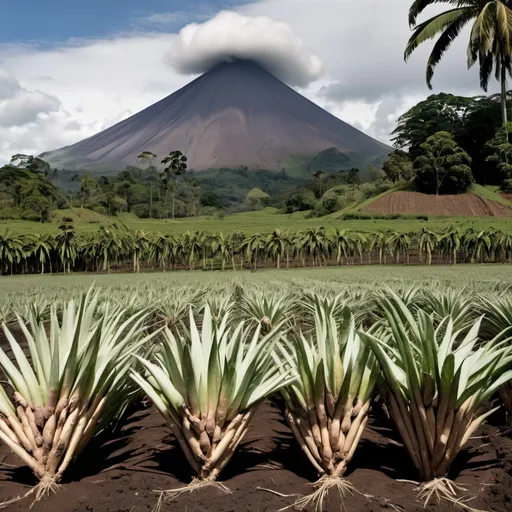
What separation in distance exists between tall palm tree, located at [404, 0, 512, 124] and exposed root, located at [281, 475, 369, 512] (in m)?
30.2

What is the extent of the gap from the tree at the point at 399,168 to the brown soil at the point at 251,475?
77838 millimetres

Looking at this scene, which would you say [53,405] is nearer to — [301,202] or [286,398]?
[286,398]

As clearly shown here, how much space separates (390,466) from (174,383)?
1092 mm

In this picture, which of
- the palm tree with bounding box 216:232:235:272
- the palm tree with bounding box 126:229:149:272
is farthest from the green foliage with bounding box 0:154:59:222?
the palm tree with bounding box 216:232:235:272

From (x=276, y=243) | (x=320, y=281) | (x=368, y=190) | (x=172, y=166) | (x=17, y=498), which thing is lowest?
(x=320, y=281)

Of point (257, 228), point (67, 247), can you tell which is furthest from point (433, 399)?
point (257, 228)

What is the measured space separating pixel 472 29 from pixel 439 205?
123ft

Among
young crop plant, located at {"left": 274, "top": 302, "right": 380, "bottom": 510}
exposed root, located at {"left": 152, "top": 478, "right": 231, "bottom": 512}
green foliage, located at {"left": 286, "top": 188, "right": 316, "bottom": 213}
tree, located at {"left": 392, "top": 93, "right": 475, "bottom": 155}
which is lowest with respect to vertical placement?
exposed root, located at {"left": 152, "top": 478, "right": 231, "bottom": 512}

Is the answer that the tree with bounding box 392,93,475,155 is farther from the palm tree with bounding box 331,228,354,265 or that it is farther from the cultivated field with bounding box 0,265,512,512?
the cultivated field with bounding box 0,265,512,512

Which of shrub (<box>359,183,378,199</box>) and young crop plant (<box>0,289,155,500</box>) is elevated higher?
shrub (<box>359,183,378,199</box>)

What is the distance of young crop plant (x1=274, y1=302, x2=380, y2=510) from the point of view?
2.28 m

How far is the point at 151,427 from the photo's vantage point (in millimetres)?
3178

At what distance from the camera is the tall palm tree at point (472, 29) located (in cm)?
2830

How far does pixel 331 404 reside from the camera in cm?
232
